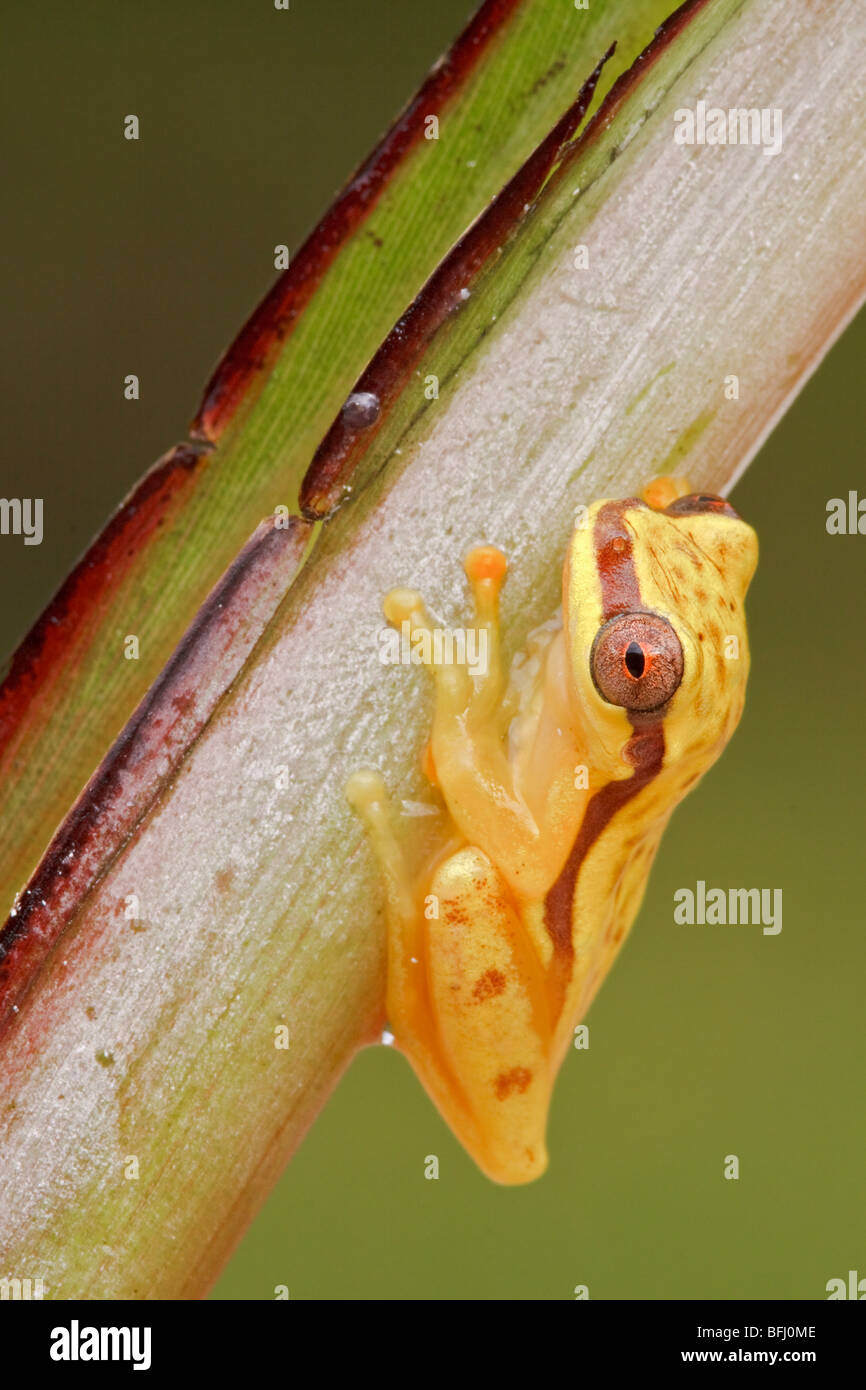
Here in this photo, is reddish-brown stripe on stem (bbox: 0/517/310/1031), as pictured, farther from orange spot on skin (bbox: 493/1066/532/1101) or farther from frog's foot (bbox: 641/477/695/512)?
orange spot on skin (bbox: 493/1066/532/1101)

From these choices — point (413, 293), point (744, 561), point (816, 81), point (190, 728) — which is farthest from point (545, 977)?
point (816, 81)

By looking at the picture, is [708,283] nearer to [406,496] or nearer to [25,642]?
[406,496]

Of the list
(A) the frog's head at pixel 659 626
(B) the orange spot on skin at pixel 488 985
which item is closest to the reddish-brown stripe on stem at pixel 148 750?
(A) the frog's head at pixel 659 626

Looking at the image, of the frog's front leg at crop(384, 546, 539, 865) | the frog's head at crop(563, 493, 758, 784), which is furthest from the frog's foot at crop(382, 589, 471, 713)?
the frog's head at crop(563, 493, 758, 784)

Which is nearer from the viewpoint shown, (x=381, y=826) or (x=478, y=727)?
(x=381, y=826)

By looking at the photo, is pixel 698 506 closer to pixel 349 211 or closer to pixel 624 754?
pixel 624 754

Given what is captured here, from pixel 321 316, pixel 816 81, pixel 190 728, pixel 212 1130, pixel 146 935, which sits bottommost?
pixel 212 1130

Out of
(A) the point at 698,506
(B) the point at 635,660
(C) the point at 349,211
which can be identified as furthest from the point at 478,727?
(C) the point at 349,211
